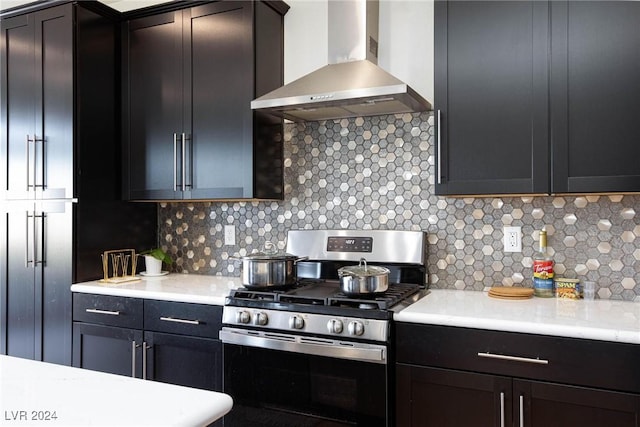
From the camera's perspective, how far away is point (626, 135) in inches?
75.8

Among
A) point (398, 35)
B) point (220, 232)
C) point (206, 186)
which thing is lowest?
Result: point (220, 232)

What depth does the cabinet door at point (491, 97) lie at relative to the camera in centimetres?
207

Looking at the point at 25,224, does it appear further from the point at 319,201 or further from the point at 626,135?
the point at 626,135

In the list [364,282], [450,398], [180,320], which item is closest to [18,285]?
[180,320]

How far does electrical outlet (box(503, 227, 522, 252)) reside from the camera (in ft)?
7.91

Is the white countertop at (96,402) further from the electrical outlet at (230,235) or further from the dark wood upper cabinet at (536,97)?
the electrical outlet at (230,235)

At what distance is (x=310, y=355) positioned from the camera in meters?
2.09

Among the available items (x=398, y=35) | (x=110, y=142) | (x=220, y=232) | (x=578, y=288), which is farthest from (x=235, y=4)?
(x=578, y=288)

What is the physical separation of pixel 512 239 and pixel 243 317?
1340mm

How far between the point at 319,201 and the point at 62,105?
5.06 ft

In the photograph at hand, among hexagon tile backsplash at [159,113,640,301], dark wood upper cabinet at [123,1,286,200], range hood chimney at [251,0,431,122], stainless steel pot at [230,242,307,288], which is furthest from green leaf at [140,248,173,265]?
range hood chimney at [251,0,431,122]

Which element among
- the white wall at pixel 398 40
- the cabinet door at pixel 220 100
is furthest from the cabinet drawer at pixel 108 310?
the white wall at pixel 398 40

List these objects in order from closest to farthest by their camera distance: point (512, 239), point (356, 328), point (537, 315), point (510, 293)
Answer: point (537, 315), point (356, 328), point (510, 293), point (512, 239)

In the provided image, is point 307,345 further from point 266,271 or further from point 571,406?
point 571,406
